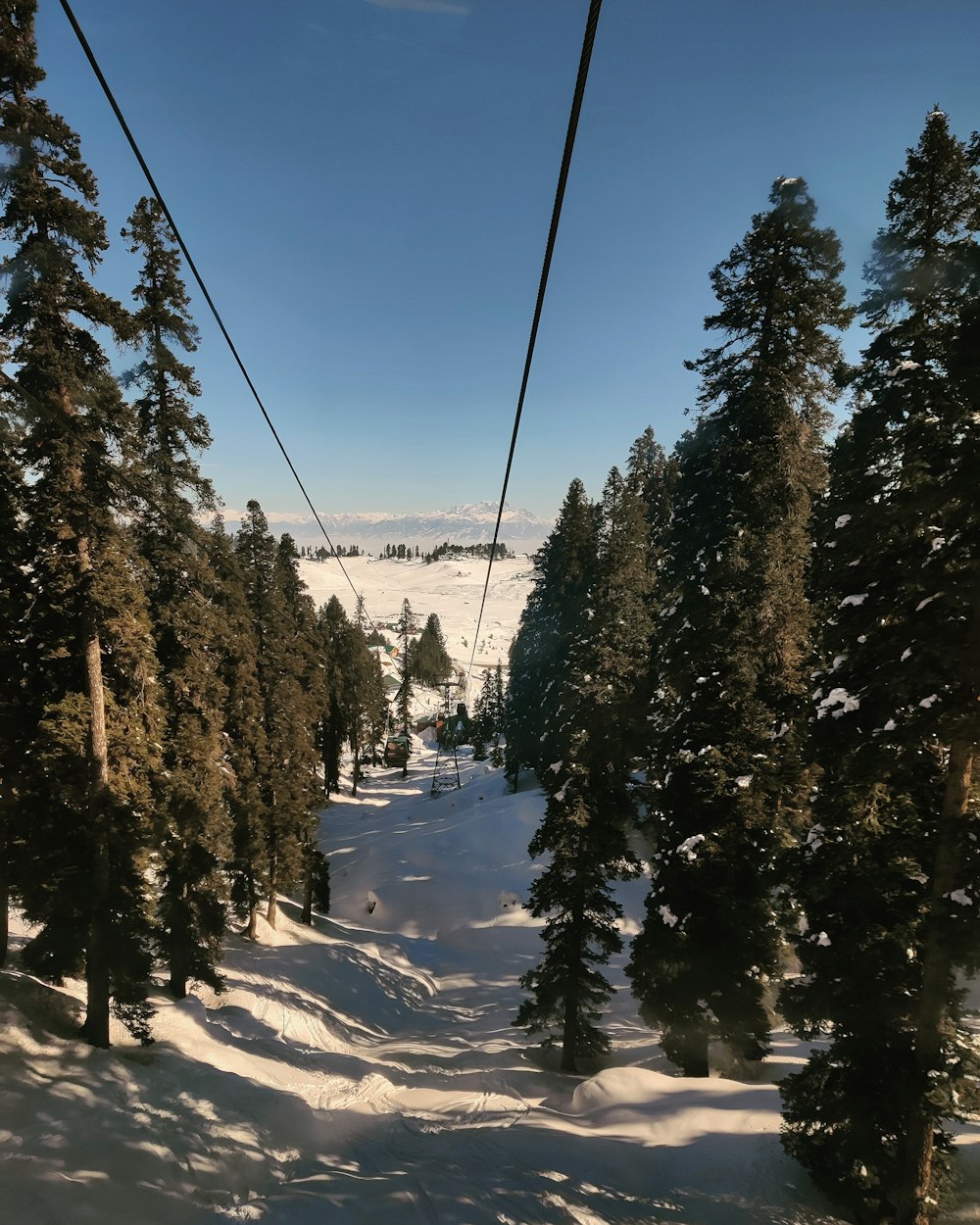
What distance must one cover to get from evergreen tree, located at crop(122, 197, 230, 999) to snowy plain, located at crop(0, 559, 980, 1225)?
3071 mm

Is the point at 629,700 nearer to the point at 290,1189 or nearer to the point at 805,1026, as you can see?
the point at 805,1026

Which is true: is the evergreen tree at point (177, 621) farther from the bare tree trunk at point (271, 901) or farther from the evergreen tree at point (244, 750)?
the bare tree trunk at point (271, 901)

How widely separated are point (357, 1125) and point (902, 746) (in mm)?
13557

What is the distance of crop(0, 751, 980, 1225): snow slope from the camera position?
8312mm

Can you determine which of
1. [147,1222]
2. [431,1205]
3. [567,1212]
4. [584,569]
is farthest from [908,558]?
[584,569]

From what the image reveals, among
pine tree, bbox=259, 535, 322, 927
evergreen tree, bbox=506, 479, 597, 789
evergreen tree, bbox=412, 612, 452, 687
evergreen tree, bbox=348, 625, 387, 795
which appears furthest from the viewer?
evergreen tree, bbox=412, 612, 452, 687

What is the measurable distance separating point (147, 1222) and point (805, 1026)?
10261 mm

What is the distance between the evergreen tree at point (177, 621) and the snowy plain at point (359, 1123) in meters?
3.07

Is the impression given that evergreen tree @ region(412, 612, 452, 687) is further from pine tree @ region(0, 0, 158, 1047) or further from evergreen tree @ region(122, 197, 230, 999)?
pine tree @ region(0, 0, 158, 1047)

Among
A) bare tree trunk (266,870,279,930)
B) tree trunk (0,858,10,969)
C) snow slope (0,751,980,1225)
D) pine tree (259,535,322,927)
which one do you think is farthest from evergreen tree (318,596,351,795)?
tree trunk (0,858,10,969)

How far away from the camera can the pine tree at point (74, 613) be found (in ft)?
31.9

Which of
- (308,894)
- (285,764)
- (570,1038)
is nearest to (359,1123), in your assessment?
(570,1038)

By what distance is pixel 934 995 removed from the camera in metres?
6.91

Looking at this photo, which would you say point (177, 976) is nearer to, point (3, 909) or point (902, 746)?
point (3, 909)
